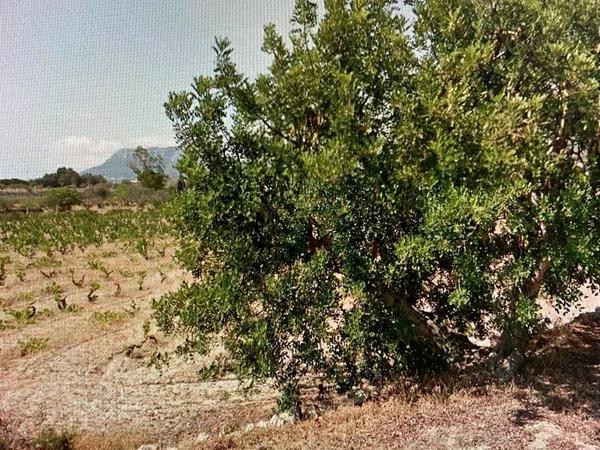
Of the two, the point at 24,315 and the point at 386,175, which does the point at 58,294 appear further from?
the point at 386,175

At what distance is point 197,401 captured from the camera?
1252 centimetres

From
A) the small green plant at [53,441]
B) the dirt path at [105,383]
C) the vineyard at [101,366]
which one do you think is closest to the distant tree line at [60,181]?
the vineyard at [101,366]

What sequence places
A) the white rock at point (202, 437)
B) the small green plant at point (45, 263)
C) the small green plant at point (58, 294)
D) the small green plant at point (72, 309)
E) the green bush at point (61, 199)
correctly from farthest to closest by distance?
the green bush at point (61, 199)
the small green plant at point (45, 263)
the small green plant at point (58, 294)
the small green plant at point (72, 309)
the white rock at point (202, 437)

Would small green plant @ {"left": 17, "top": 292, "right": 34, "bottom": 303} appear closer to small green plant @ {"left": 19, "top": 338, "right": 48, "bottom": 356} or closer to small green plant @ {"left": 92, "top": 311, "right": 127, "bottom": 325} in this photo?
small green plant @ {"left": 92, "top": 311, "right": 127, "bottom": 325}

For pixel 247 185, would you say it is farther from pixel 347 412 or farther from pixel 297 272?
pixel 347 412

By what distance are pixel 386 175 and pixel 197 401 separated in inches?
341

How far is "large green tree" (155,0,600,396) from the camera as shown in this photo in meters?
7.25

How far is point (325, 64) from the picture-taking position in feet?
27.8

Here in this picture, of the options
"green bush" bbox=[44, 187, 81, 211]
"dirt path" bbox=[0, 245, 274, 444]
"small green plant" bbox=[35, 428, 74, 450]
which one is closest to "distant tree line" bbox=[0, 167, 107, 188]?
"green bush" bbox=[44, 187, 81, 211]

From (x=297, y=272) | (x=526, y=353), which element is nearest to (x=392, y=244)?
(x=297, y=272)

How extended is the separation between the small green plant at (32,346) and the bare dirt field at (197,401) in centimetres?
5

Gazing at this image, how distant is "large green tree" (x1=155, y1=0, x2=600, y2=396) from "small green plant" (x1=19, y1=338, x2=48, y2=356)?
10727 millimetres

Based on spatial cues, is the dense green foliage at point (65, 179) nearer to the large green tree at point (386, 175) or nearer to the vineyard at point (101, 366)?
the vineyard at point (101, 366)

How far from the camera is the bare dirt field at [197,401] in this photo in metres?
7.80
